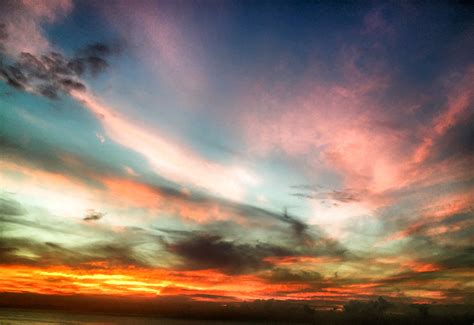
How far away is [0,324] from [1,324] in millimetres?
554

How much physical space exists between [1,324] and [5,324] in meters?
7.60

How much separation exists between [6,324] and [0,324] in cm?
840

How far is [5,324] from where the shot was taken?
452 ft

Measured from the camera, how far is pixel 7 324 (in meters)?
137

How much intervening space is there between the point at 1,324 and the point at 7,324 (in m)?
8.54

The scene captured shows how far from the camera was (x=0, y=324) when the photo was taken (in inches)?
5615

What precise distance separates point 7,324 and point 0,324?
29.7 feet

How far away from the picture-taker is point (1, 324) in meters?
142

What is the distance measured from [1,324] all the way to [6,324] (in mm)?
7908

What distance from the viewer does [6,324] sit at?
452 feet

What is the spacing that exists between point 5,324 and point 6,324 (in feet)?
1.41

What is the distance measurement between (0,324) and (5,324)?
8082 millimetres

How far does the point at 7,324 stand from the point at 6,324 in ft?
2.19
